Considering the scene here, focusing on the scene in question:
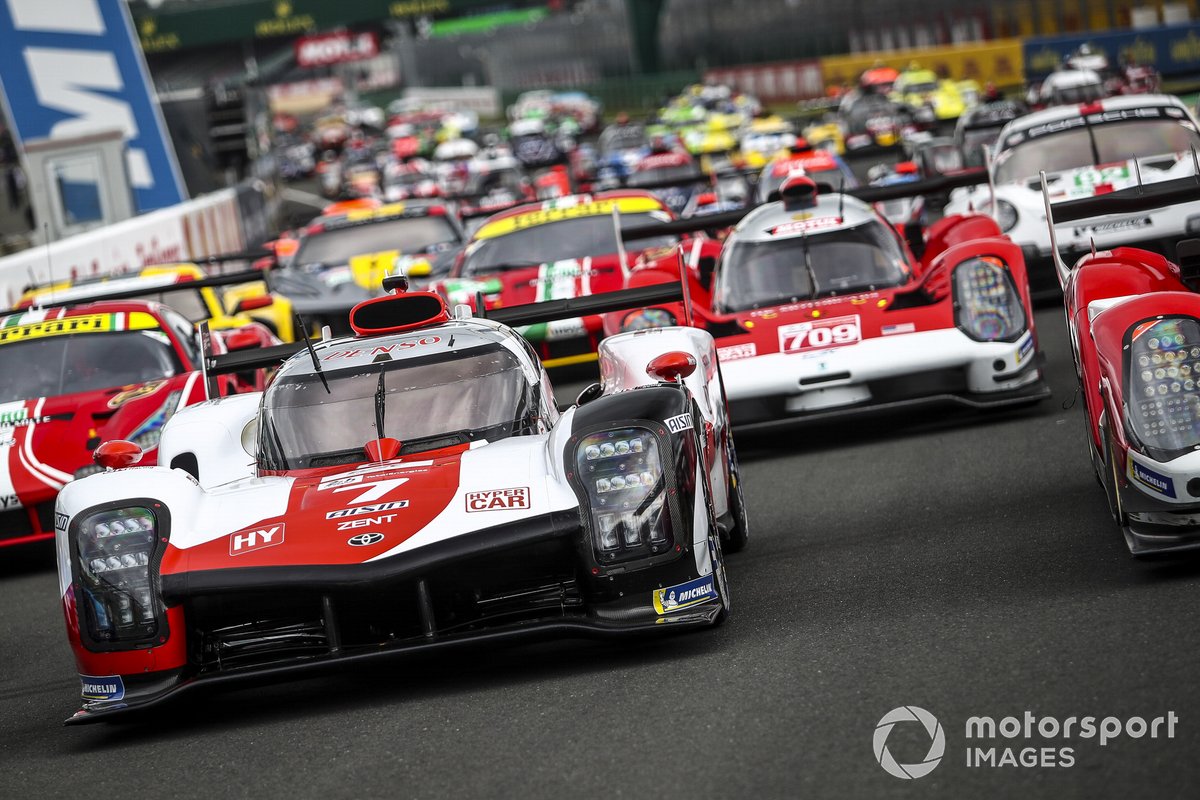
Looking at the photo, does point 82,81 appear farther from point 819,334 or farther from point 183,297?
point 819,334

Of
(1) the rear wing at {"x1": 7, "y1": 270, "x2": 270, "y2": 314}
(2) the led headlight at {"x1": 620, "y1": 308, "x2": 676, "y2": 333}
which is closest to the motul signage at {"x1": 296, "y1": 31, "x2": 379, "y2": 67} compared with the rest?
(1) the rear wing at {"x1": 7, "y1": 270, "x2": 270, "y2": 314}

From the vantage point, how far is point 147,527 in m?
6.16

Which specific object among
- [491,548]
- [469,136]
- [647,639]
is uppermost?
[491,548]

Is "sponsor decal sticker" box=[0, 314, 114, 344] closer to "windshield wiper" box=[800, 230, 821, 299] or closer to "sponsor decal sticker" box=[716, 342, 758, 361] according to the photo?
"sponsor decal sticker" box=[716, 342, 758, 361]

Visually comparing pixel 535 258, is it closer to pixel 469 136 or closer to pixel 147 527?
pixel 147 527

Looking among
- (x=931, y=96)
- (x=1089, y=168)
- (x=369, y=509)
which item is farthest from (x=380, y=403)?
(x=931, y=96)

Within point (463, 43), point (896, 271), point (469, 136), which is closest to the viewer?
point (896, 271)

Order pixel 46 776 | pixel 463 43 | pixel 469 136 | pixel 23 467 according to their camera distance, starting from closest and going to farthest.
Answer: pixel 46 776, pixel 23 467, pixel 469 136, pixel 463 43

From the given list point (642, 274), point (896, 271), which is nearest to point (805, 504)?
point (896, 271)

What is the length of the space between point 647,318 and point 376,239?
312 inches

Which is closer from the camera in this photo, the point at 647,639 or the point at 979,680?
the point at 979,680

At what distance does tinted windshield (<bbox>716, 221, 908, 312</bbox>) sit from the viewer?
1086 cm

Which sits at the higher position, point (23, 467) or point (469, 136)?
point (23, 467)

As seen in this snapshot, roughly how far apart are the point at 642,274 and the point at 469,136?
60.1m
